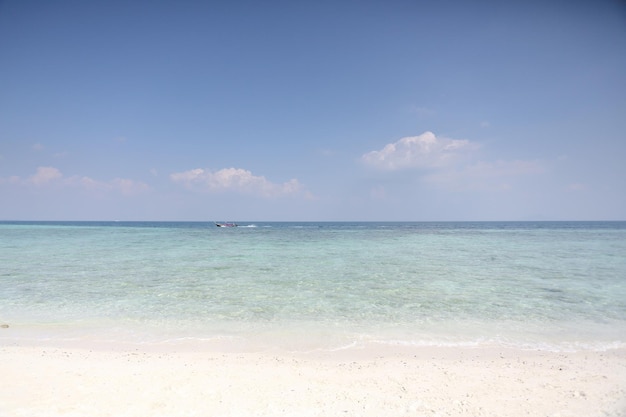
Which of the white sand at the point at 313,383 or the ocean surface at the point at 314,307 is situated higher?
the white sand at the point at 313,383

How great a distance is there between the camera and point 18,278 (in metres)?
15.3

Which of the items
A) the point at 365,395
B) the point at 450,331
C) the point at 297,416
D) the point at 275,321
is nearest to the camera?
the point at 297,416

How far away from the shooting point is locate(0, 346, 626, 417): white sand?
15.4 feet

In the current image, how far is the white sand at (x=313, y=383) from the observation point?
4.70m

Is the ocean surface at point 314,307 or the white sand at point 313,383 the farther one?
the ocean surface at point 314,307

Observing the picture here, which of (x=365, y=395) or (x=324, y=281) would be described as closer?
(x=365, y=395)

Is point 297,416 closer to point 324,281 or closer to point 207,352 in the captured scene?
point 207,352

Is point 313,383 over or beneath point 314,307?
over

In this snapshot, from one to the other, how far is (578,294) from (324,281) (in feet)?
33.1

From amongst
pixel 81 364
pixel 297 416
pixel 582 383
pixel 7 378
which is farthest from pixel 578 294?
pixel 7 378

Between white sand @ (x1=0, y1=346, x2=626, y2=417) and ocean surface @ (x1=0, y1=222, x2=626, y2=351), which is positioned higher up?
white sand @ (x1=0, y1=346, x2=626, y2=417)

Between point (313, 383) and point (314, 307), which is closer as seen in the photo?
point (313, 383)

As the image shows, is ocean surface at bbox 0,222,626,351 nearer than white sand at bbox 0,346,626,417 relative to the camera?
No

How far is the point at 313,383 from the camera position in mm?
5566
